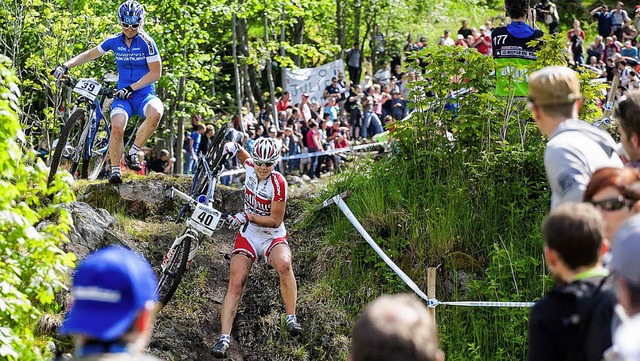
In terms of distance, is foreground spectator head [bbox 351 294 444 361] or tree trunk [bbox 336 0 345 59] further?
tree trunk [bbox 336 0 345 59]

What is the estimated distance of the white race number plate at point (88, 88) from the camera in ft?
37.8

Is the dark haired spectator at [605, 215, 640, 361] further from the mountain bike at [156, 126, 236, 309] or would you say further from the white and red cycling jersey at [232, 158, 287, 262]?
the mountain bike at [156, 126, 236, 309]

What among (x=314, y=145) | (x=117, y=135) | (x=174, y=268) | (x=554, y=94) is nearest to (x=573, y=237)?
(x=554, y=94)

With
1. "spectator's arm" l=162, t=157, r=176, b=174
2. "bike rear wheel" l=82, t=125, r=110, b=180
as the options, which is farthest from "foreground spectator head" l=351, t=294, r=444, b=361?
"spectator's arm" l=162, t=157, r=176, b=174

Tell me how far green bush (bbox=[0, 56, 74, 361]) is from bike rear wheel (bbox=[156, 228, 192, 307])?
2.85m

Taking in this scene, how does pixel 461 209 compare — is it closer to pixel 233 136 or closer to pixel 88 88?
pixel 233 136

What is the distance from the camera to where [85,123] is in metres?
11.8

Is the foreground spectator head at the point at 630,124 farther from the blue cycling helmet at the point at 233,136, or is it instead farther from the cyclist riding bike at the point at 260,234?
the blue cycling helmet at the point at 233,136

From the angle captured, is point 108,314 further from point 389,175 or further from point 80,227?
point 389,175

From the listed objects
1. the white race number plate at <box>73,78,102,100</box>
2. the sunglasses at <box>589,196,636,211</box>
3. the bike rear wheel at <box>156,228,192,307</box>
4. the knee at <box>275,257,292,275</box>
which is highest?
the sunglasses at <box>589,196,636,211</box>

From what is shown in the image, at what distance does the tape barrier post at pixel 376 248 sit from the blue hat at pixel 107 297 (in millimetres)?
6961

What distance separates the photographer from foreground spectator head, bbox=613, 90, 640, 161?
5180mm

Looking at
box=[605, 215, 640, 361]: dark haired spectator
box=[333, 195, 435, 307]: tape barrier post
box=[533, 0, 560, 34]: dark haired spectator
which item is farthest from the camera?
box=[533, 0, 560, 34]: dark haired spectator

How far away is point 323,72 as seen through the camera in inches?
1080
